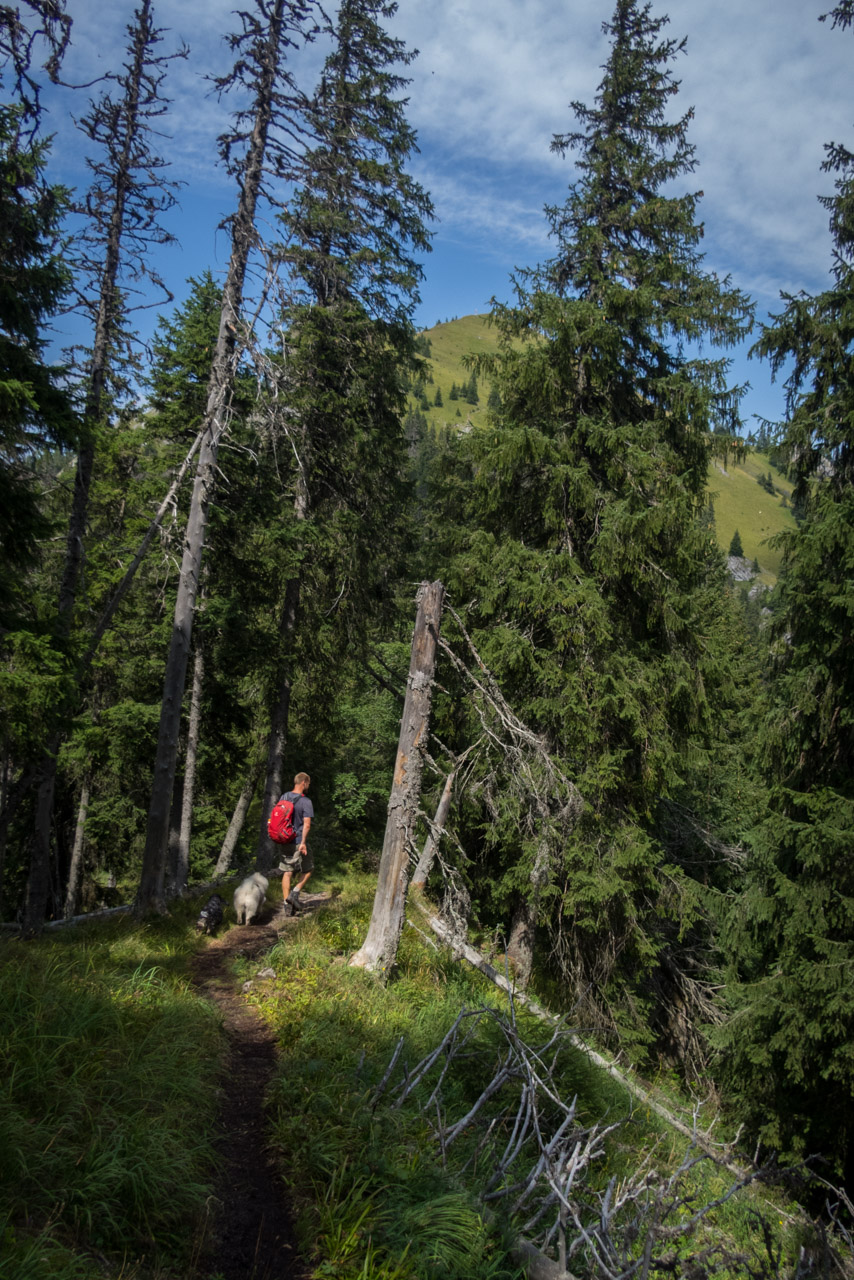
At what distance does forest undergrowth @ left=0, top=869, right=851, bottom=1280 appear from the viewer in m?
3.10

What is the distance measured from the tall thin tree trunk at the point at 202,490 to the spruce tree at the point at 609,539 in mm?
3736

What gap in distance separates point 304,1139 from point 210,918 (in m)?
5.00

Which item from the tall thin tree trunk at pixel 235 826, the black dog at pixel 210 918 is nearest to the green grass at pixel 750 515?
the tall thin tree trunk at pixel 235 826

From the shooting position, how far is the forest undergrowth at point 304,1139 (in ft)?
10.2

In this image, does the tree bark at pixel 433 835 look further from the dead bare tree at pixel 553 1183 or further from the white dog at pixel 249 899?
the white dog at pixel 249 899

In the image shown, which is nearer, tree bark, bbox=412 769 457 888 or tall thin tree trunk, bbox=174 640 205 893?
tree bark, bbox=412 769 457 888

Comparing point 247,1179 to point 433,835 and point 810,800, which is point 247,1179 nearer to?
point 433,835

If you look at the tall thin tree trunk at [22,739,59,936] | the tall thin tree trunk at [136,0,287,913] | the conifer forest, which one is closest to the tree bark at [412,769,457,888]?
the conifer forest

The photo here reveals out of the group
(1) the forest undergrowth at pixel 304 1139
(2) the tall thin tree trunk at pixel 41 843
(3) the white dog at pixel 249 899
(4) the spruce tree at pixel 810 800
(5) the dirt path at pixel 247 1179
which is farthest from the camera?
(2) the tall thin tree trunk at pixel 41 843

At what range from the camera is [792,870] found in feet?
29.6

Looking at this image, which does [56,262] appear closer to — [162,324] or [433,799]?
[162,324]

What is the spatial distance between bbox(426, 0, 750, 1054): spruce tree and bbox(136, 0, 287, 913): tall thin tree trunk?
12.3ft

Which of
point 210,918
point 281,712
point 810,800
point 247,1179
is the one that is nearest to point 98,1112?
Answer: point 247,1179

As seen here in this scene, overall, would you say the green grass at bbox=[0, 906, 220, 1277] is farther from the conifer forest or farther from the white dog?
the white dog
